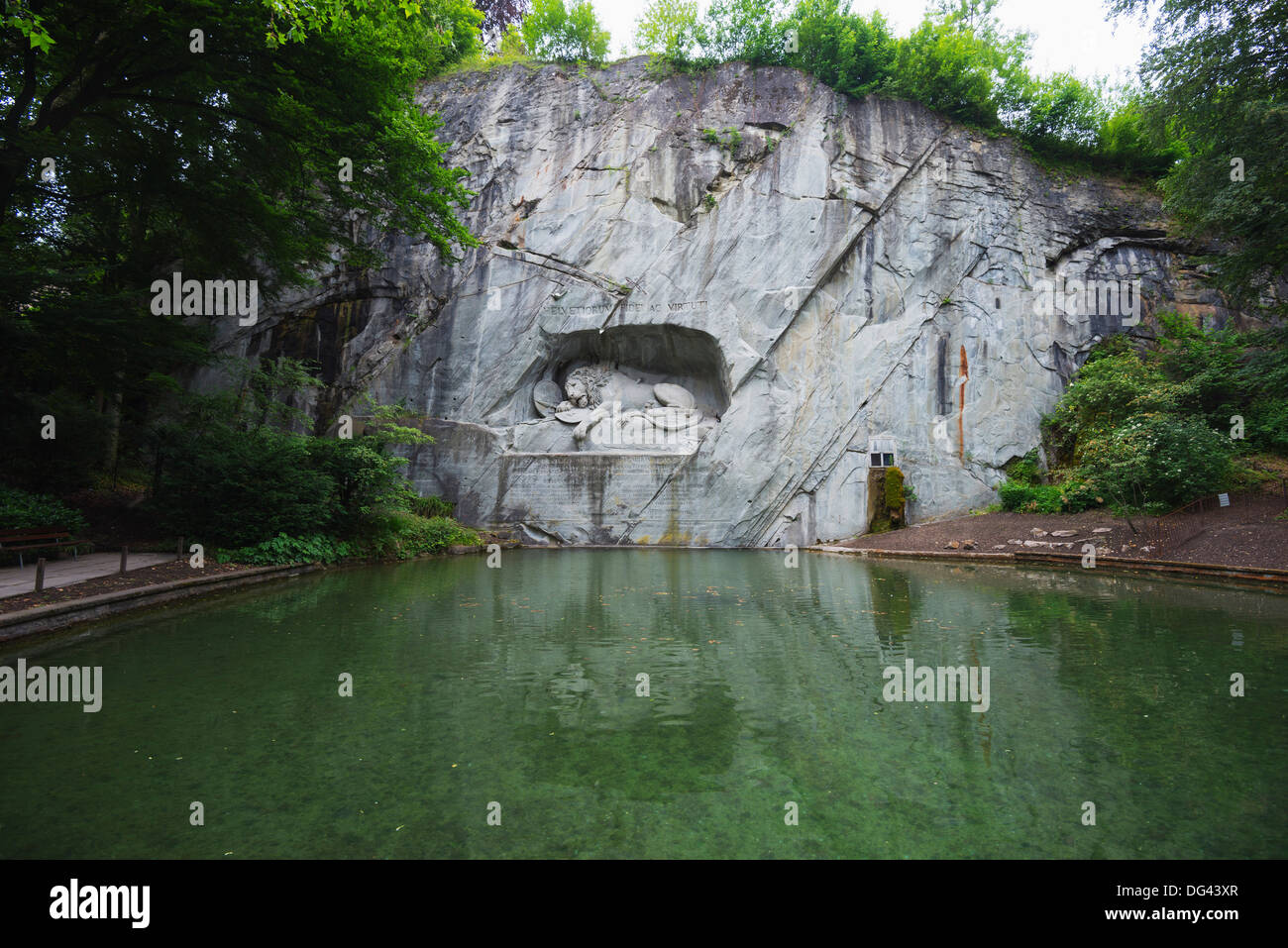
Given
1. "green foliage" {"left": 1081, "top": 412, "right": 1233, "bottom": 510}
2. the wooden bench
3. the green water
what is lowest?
the green water

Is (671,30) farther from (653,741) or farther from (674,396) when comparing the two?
(653,741)

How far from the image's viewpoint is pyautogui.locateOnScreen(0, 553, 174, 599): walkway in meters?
7.47

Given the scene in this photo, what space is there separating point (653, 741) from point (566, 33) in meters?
29.1

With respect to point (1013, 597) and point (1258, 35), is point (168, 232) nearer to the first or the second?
point (1013, 597)

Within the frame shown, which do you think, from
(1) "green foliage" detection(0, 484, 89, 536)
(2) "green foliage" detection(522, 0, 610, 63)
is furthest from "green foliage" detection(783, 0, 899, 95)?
(1) "green foliage" detection(0, 484, 89, 536)

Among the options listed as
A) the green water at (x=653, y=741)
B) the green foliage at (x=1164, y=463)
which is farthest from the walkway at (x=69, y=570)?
the green foliage at (x=1164, y=463)

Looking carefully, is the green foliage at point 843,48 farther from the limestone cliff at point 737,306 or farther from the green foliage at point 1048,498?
the green foliage at point 1048,498

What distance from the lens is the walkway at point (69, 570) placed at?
294 inches

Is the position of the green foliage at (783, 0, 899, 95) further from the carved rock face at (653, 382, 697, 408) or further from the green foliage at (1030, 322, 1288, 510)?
the green foliage at (1030, 322, 1288, 510)

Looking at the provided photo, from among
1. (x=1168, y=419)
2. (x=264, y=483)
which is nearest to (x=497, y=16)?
(x=264, y=483)

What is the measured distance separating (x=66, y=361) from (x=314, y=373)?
11.4m

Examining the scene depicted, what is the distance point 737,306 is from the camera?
68.6 feet

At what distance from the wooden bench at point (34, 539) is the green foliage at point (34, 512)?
210mm

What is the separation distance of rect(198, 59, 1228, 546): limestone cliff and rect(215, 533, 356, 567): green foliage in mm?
7780
